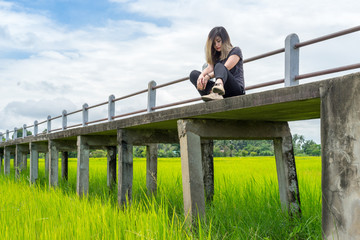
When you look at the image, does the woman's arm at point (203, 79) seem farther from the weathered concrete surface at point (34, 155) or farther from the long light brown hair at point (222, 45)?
the weathered concrete surface at point (34, 155)

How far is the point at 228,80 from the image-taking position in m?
4.89

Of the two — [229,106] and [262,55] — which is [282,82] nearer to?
[262,55]

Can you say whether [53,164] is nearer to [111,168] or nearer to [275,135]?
[111,168]

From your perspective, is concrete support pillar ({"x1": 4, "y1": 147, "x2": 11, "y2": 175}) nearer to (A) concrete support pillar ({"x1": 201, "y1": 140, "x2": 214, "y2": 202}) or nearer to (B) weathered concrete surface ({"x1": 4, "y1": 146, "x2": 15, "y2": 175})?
(B) weathered concrete surface ({"x1": 4, "y1": 146, "x2": 15, "y2": 175})

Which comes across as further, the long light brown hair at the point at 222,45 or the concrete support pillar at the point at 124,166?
the concrete support pillar at the point at 124,166

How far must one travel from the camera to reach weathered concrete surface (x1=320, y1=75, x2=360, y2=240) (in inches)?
131

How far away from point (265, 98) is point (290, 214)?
2416 mm

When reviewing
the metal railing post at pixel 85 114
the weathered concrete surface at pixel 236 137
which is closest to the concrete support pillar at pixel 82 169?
the metal railing post at pixel 85 114

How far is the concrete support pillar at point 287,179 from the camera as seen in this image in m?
5.85

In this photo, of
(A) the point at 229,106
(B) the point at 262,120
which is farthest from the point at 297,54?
(A) the point at 229,106

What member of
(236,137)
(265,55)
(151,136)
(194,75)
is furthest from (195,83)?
(151,136)

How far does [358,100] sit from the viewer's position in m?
3.32

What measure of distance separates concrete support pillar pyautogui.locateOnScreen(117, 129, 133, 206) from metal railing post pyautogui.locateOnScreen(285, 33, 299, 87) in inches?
138

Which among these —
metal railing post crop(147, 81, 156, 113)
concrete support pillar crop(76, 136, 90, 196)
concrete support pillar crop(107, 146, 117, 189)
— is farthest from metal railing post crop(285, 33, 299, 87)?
concrete support pillar crop(107, 146, 117, 189)
